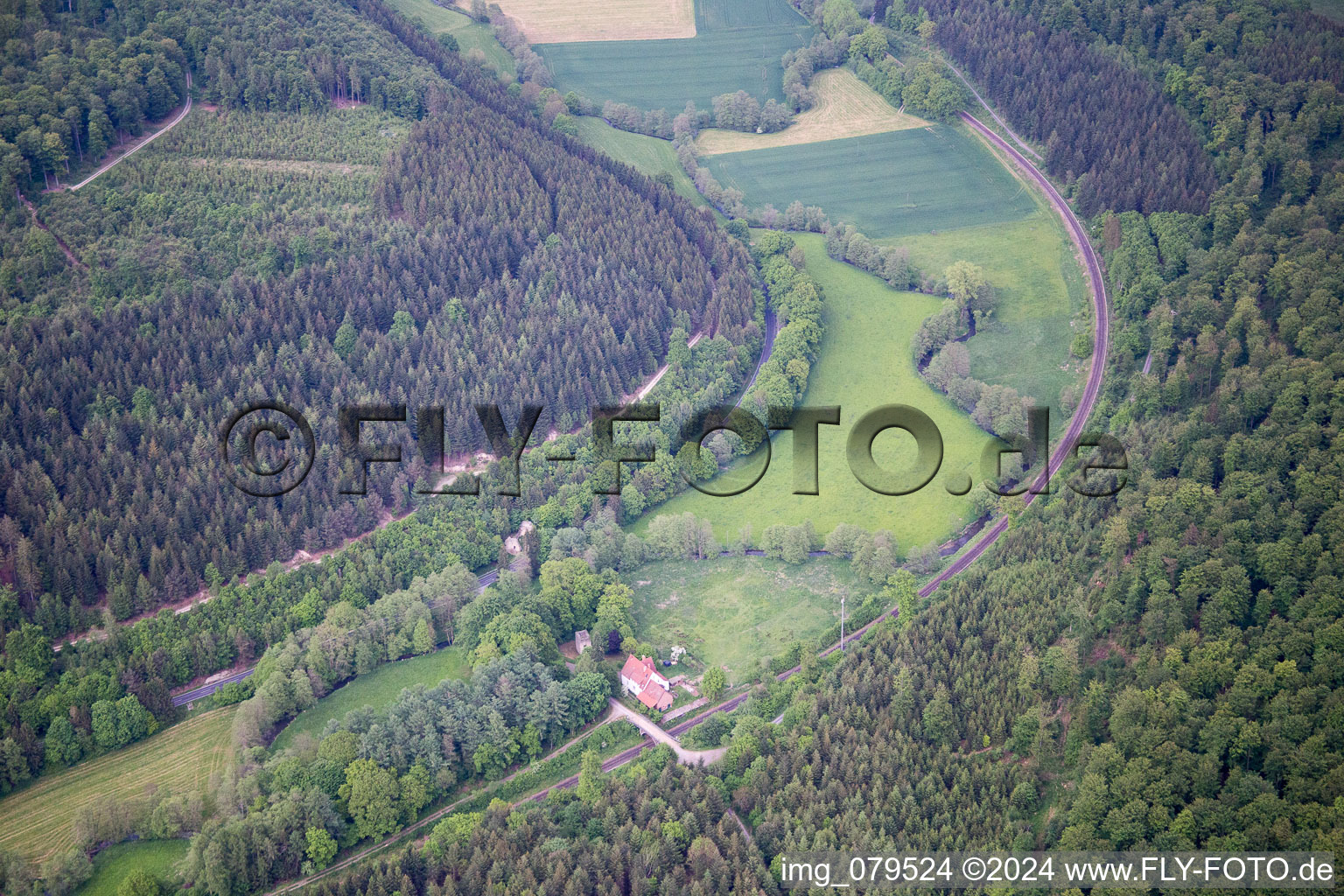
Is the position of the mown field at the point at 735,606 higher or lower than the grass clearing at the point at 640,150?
lower

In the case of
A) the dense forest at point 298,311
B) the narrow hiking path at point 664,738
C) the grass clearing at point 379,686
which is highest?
the dense forest at point 298,311

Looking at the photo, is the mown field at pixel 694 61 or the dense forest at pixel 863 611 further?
the mown field at pixel 694 61

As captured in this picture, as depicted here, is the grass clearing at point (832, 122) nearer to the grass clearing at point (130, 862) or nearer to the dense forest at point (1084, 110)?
the dense forest at point (1084, 110)

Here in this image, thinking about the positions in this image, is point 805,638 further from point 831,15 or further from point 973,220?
point 831,15

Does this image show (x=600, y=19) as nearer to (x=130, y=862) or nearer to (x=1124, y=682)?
(x=1124, y=682)

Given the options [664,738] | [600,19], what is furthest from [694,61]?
[664,738]

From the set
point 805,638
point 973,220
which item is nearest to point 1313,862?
point 805,638

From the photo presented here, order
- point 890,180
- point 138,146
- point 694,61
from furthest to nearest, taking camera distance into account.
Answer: point 694,61 < point 890,180 < point 138,146

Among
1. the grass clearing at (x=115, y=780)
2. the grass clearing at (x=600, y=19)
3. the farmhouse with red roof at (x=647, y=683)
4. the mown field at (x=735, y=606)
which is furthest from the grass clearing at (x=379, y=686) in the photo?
the grass clearing at (x=600, y=19)
